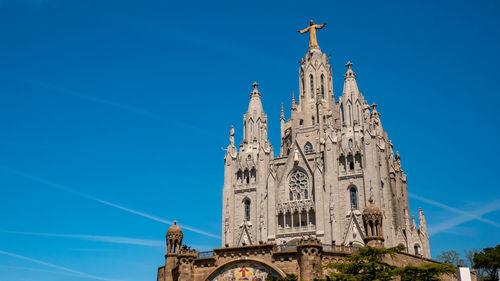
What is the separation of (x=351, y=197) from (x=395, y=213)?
5177mm

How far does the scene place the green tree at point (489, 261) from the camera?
59.8 meters

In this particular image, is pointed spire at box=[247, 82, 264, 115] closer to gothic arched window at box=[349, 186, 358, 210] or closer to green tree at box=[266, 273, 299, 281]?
gothic arched window at box=[349, 186, 358, 210]

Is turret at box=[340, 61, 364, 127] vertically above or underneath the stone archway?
above

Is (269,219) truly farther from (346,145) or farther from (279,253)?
(279,253)

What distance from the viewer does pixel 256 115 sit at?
63656 millimetres

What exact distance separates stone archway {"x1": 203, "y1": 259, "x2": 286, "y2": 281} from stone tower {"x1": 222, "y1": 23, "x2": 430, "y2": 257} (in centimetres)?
2009

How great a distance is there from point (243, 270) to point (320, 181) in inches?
950

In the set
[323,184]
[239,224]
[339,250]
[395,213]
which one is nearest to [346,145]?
[323,184]

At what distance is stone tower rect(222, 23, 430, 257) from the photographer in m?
53.9

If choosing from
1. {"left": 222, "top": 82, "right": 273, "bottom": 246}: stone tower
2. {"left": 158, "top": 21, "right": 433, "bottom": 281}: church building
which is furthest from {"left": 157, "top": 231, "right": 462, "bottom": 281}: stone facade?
{"left": 222, "top": 82, "right": 273, "bottom": 246}: stone tower

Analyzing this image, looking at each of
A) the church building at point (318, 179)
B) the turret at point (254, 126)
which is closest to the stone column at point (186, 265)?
the church building at point (318, 179)

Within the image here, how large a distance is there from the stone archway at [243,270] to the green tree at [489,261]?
118ft

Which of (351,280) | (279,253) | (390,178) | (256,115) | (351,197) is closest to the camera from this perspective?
(351,280)

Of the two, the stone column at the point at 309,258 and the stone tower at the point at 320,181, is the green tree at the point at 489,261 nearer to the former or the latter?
the stone tower at the point at 320,181
